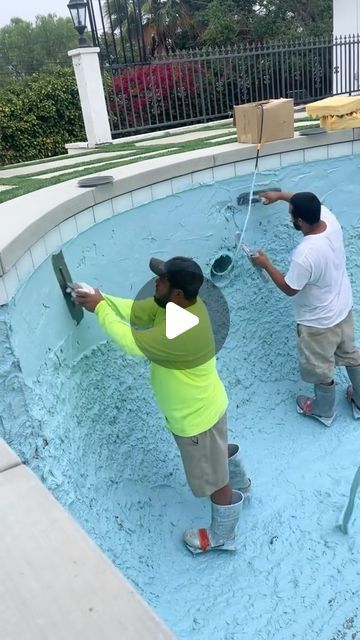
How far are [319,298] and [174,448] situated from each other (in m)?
1.28

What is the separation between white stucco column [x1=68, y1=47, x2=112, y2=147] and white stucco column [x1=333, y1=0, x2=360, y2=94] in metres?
5.11

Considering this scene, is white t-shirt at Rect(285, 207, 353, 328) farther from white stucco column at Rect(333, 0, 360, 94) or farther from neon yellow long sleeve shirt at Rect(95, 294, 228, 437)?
white stucco column at Rect(333, 0, 360, 94)

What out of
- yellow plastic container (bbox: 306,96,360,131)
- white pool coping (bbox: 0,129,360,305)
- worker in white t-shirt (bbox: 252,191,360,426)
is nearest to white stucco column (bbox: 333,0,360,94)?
yellow plastic container (bbox: 306,96,360,131)

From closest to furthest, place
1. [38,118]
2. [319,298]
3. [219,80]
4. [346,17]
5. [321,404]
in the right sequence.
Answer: [319,298] < [321,404] < [219,80] < [346,17] < [38,118]

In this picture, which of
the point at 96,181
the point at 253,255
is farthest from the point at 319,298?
the point at 96,181

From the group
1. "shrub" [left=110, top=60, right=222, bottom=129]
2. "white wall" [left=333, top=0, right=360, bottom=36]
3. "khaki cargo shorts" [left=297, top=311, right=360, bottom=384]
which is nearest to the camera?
"khaki cargo shorts" [left=297, top=311, right=360, bottom=384]

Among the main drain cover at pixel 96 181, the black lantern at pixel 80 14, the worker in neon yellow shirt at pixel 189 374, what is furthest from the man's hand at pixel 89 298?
the black lantern at pixel 80 14

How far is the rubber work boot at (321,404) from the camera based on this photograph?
3.71 metres

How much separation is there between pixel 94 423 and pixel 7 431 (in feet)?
2.36

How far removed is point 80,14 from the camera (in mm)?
7566

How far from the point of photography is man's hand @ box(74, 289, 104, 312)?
99.2 inches

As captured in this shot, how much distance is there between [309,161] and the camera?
172 inches

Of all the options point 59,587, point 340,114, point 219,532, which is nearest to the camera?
point 59,587
